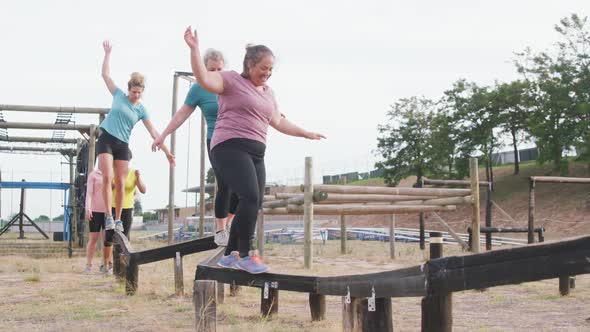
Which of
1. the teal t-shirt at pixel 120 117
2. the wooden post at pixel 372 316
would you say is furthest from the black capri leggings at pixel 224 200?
the wooden post at pixel 372 316

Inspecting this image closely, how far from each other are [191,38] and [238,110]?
0.61 m

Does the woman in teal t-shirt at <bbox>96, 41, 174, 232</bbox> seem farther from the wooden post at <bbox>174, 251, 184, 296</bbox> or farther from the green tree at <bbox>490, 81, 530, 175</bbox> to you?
the green tree at <bbox>490, 81, 530, 175</bbox>

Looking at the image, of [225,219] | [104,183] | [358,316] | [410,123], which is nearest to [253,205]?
[358,316]

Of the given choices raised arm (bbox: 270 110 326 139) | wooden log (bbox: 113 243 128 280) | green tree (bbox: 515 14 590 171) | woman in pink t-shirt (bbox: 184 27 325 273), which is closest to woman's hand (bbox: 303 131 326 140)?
raised arm (bbox: 270 110 326 139)

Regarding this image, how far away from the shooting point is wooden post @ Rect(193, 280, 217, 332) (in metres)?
4.05

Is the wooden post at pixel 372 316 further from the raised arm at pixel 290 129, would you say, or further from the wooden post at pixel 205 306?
the raised arm at pixel 290 129

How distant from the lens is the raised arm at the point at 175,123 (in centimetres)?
494

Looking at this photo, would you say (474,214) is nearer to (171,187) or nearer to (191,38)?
(191,38)

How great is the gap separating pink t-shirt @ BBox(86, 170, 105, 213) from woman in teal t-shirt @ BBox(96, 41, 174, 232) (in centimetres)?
86

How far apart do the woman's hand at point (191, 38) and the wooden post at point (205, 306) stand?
4.91 feet

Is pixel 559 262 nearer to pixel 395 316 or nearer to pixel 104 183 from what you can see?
pixel 395 316

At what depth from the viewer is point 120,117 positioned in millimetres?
6621

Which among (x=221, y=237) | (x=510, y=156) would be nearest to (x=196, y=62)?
(x=221, y=237)

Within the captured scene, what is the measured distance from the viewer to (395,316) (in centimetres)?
562
